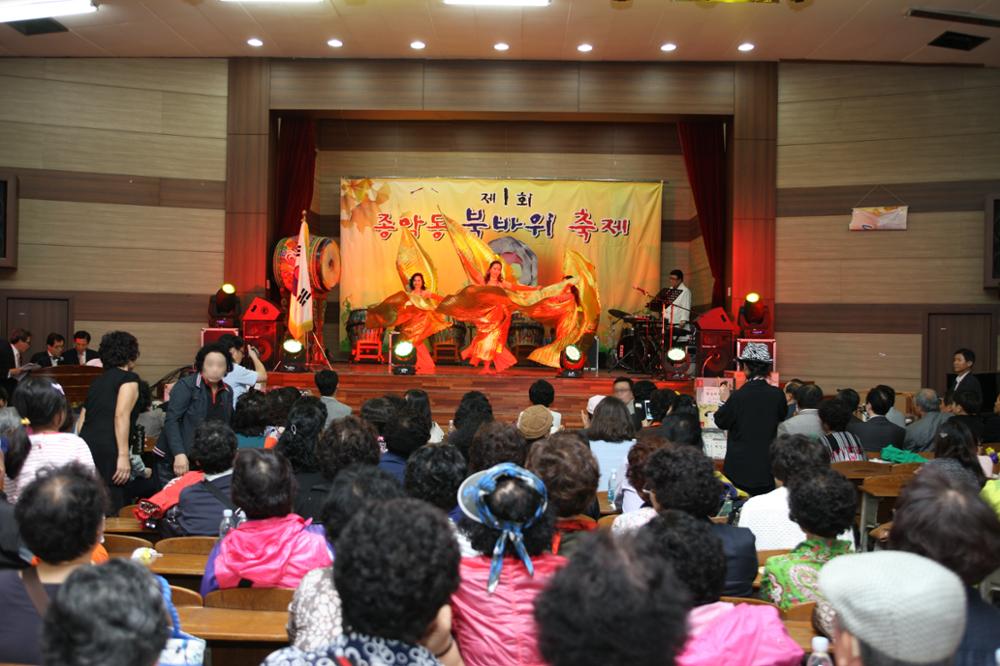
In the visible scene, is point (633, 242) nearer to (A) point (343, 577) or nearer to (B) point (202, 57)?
(B) point (202, 57)

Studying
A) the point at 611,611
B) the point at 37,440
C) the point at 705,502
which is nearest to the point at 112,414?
the point at 37,440

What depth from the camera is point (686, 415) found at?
483 centimetres

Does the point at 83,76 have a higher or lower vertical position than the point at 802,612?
higher

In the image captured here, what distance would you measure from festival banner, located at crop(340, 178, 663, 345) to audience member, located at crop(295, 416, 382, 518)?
364 inches

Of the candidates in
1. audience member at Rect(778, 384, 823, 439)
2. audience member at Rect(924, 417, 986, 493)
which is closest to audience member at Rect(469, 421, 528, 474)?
audience member at Rect(924, 417, 986, 493)

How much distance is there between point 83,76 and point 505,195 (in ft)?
18.3

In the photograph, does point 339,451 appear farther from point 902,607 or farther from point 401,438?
point 902,607

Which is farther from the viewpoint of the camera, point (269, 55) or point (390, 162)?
point (390, 162)

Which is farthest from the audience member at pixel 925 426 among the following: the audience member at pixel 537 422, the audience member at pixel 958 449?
the audience member at pixel 537 422

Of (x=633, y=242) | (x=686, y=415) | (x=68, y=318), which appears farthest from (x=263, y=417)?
(x=633, y=242)

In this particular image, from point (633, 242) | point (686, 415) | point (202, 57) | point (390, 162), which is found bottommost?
point (686, 415)

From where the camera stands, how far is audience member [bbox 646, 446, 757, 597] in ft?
8.02

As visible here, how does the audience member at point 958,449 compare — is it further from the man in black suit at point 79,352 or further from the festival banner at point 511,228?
the festival banner at point 511,228

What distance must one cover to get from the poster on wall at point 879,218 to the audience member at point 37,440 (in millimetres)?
9254
